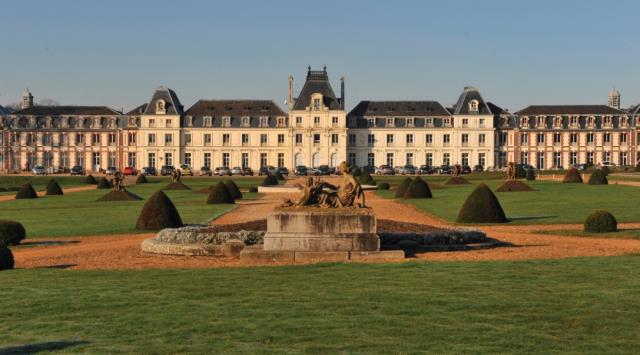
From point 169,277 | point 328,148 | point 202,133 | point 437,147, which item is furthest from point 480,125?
point 169,277

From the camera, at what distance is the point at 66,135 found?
343 ft

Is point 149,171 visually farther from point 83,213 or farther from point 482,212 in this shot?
point 482,212

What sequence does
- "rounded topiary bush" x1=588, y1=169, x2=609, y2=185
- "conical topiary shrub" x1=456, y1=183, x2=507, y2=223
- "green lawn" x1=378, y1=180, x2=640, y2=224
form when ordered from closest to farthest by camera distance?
"conical topiary shrub" x1=456, y1=183, x2=507, y2=223, "green lawn" x1=378, y1=180, x2=640, y2=224, "rounded topiary bush" x1=588, y1=169, x2=609, y2=185

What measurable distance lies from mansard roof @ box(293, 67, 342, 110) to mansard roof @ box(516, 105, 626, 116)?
856 inches

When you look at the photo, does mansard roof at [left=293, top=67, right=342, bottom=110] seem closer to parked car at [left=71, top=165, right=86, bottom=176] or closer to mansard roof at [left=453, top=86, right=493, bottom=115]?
mansard roof at [left=453, top=86, right=493, bottom=115]

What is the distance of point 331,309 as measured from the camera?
12.1 m

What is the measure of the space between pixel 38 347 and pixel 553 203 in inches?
1240

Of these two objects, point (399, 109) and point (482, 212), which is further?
point (399, 109)

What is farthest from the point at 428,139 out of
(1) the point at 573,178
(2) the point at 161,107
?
(1) the point at 573,178

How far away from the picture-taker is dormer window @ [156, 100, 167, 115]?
10119 cm

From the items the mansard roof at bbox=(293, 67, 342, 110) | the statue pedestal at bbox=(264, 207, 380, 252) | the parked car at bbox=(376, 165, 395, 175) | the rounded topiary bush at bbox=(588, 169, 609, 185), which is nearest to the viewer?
the statue pedestal at bbox=(264, 207, 380, 252)

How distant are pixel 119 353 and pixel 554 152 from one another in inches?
3879

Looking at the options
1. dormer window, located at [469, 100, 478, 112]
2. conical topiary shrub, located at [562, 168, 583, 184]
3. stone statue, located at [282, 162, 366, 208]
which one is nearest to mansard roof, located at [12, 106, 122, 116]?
dormer window, located at [469, 100, 478, 112]

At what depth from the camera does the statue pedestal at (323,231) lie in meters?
18.7
